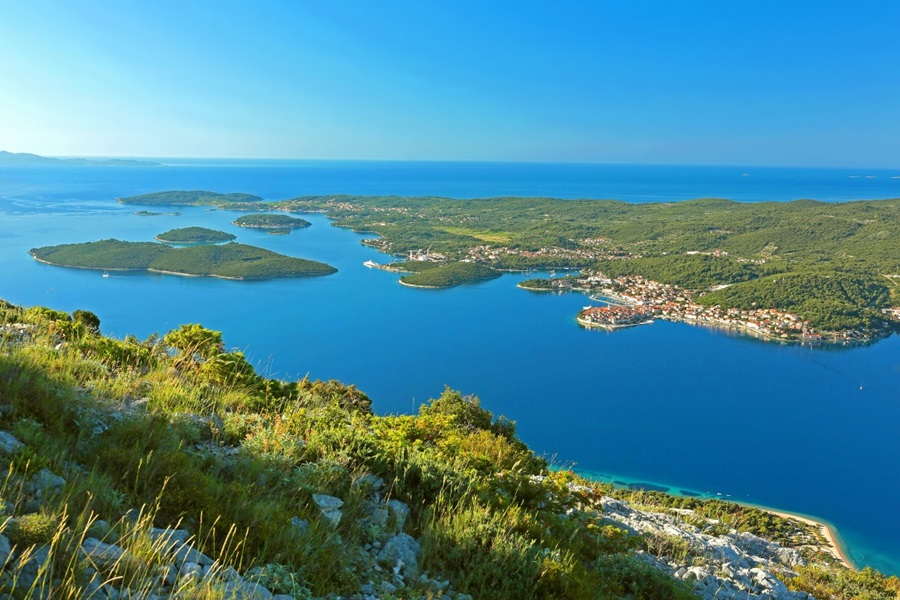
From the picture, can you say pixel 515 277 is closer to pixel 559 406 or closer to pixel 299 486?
pixel 559 406

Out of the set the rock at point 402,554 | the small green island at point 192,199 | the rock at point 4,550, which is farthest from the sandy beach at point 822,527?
the small green island at point 192,199

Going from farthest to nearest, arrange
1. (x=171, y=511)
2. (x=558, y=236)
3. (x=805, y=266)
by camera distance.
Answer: (x=558, y=236)
(x=805, y=266)
(x=171, y=511)

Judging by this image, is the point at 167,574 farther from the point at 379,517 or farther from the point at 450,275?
the point at 450,275

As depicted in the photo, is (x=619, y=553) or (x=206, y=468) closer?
(x=206, y=468)

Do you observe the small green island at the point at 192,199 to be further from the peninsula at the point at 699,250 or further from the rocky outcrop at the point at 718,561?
the rocky outcrop at the point at 718,561

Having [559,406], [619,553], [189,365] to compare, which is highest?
[189,365]

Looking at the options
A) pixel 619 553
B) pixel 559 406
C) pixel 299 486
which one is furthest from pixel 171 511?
pixel 559 406

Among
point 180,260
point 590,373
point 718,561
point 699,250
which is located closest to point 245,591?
point 718,561
